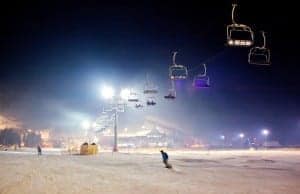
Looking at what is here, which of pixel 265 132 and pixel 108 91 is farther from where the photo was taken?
pixel 265 132

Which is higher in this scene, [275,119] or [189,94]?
[189,94]

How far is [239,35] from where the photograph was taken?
1980cm

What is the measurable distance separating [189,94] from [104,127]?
111ft

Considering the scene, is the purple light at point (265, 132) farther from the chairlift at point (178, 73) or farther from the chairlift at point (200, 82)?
the chairlift at point (178, 73)

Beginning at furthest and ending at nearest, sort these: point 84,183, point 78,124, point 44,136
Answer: point 78,124
point 44,136
point 84,183

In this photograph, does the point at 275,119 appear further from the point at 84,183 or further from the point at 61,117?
the point at 84,183

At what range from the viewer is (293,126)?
375 feet

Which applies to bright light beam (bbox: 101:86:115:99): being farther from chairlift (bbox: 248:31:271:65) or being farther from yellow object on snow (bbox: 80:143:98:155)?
chairlift (bbox: 248:31:271:65)

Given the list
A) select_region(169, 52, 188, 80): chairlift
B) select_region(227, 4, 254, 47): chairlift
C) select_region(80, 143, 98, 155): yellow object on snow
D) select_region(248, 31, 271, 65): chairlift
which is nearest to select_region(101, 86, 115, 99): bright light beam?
select_region(80, 143, 98, 155): yellow object on snow

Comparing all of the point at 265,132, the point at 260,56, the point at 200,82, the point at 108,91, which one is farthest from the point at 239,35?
the point at 265,132

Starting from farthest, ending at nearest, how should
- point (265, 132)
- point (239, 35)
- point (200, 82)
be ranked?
point (265, 132) → point (200, 82) → point (239, 35)

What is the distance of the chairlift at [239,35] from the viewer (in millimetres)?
19234

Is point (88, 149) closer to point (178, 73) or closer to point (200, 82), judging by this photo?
point (178, 73)

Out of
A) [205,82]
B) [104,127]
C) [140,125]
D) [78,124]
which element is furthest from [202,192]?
[78,124]
